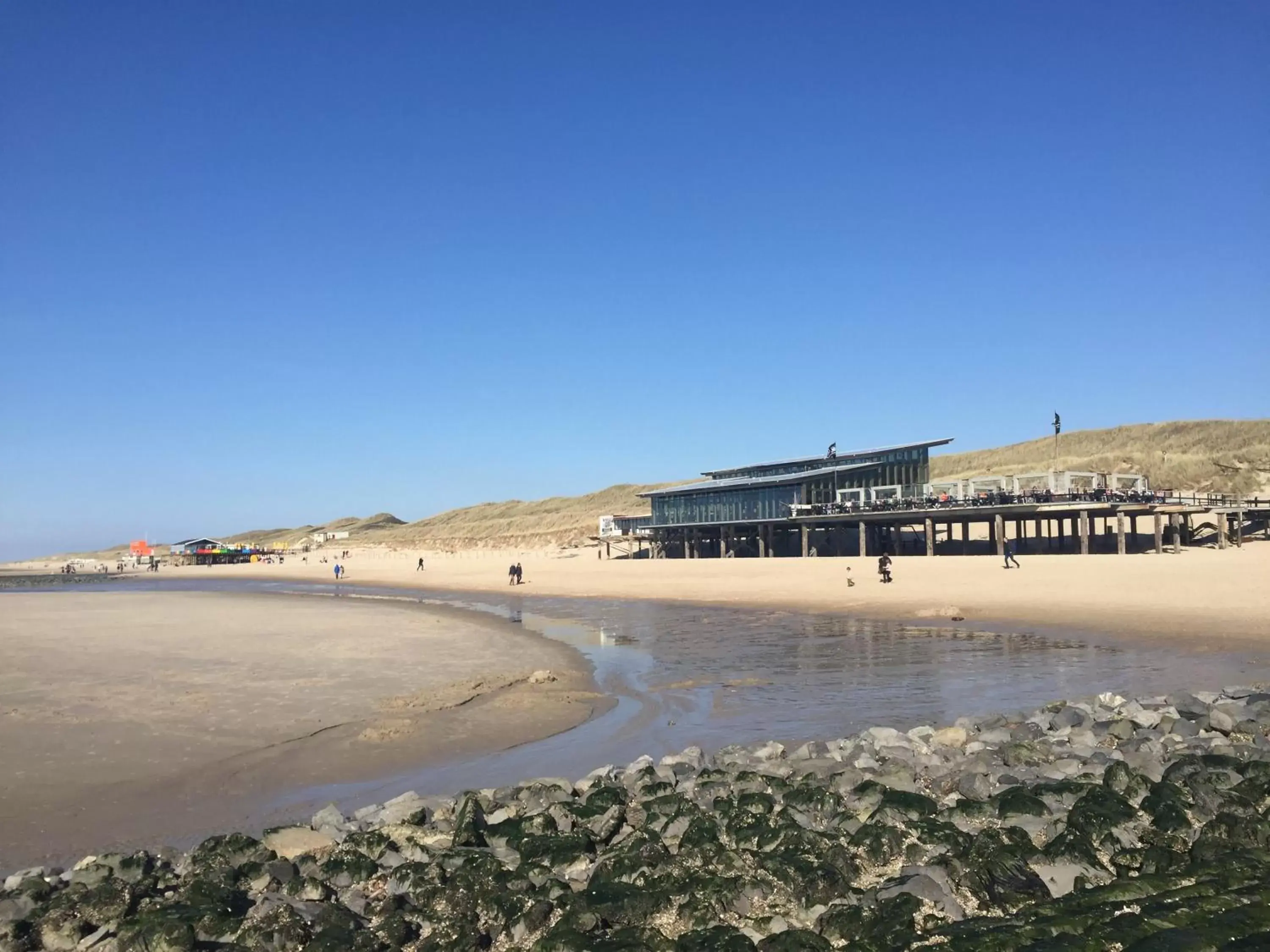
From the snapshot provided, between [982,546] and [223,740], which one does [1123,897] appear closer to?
[223,740]

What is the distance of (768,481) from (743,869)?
52.5 metres

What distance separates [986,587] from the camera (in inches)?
1252

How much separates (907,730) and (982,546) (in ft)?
148

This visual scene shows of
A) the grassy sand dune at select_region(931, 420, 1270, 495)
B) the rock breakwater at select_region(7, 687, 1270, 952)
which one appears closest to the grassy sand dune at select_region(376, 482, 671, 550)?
the grassy sand dune at select_region(931, 420, 1270, 495)

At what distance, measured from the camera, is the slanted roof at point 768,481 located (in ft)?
189

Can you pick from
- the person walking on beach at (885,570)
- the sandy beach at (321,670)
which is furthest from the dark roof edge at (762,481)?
the person walking on beach at (885,570)

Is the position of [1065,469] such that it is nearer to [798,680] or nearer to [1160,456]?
[1160,456]

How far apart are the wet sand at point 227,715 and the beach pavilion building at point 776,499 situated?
112 ft

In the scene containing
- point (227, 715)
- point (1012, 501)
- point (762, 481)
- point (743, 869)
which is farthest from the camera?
point (762, 481)

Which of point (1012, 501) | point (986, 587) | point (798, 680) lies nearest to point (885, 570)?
point (986, 587)

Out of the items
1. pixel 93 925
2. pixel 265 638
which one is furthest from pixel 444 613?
pixel 93 925

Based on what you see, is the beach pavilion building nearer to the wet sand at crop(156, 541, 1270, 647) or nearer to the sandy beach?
the wet sand at crop(156, 541, 1270, 647)

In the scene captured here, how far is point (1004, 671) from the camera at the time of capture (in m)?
17.7

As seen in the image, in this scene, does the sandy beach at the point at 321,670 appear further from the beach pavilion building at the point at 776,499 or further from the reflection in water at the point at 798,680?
the beach pavilion building at the point at 776,499
